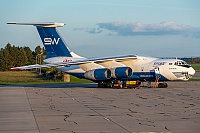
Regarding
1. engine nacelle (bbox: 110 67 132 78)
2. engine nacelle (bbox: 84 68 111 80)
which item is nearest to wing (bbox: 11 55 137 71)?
engine nacelle (bbox: 84 68 111 80)

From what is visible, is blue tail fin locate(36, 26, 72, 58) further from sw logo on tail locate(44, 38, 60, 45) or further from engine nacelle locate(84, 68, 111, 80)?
engine nacelle locate(84, 68, 111, 80)

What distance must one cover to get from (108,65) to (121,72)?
2.85m

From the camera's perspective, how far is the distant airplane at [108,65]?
37594 millimetres

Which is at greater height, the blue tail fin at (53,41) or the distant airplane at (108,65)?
the blue tail fin at (53,41)

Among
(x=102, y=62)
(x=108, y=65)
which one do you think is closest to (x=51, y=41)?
(x=102, y=62)

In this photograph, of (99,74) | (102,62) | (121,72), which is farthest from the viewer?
(102,62)

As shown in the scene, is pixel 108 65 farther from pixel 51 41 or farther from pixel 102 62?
pixel 51 41

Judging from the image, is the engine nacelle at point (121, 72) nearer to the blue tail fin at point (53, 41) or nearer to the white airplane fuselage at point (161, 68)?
the white airplane fuselage at point (161, 68)

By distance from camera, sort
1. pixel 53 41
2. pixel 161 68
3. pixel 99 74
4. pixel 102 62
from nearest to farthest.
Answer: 1. pixel 161 68
2. pixel 99 74
3. pixel 102 62
4. pixel 53 41

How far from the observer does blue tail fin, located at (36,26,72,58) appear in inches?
1617

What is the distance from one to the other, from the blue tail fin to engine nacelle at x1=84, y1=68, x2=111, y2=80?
12.7 ft

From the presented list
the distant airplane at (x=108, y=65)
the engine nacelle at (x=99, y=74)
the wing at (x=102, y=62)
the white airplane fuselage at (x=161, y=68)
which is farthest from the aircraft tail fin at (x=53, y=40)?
the engine nacelle at (x=99, y=74)

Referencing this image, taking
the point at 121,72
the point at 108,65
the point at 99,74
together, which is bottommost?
the point at 99,74

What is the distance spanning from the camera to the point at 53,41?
41.2 meters
